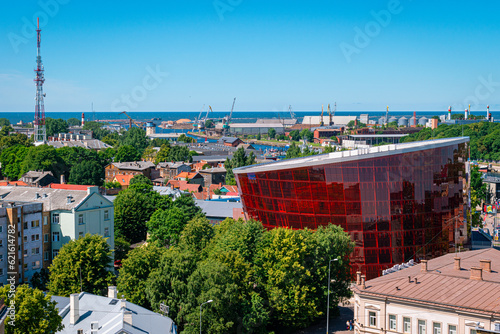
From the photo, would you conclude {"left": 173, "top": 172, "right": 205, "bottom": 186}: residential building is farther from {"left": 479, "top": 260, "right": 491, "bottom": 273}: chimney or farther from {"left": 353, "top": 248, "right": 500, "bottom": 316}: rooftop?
{"left": 479, "top": 260, "right": 491, "bottom": 273}: chimney

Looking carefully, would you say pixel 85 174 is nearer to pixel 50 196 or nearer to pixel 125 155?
pixel 125 155

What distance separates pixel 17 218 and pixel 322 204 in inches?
1249

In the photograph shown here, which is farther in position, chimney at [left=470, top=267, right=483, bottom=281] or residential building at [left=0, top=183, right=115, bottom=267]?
residential building at [left=0, top=183, right=115, bottom=267]

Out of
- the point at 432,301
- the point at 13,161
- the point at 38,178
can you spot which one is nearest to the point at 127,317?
the point at 432,301

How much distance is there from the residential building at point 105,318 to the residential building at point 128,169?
377 feet

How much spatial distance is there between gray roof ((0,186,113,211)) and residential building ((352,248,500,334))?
122ft

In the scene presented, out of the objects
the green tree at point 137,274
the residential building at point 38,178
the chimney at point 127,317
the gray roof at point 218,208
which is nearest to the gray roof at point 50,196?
the green tree at point 137,274

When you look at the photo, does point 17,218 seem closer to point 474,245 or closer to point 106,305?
point 106,305


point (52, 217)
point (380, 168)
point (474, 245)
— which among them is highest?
point (380, 168)

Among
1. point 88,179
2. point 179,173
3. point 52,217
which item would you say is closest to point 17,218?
point 52,217

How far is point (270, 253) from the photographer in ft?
181

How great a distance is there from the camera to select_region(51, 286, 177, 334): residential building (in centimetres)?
4100

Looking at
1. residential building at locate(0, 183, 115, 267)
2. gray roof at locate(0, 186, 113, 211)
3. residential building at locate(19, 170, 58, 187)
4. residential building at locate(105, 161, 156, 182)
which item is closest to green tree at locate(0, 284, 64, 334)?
residential building at locate(0, 183, 115, 267)

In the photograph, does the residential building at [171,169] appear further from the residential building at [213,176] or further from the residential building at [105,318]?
the residential building at [105,318]
